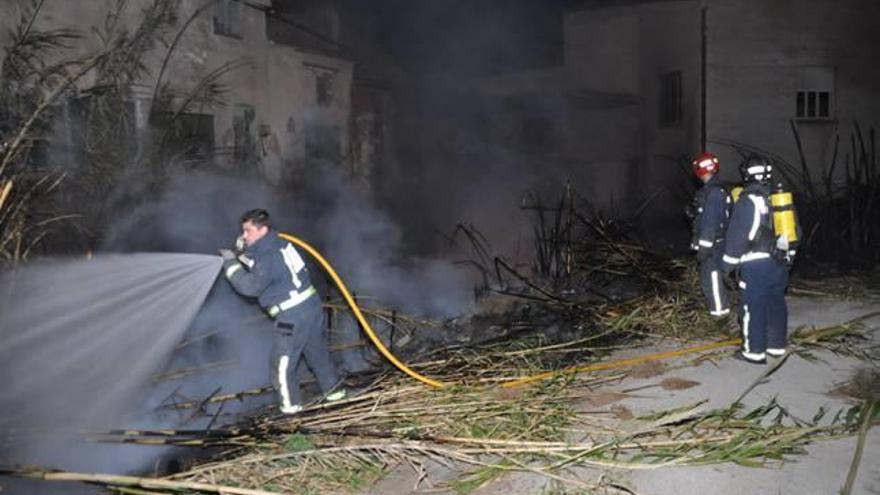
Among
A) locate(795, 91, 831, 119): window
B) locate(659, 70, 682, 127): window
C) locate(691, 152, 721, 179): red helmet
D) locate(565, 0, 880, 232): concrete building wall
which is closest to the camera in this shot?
locate(691, 152, 721, 179): red helmet

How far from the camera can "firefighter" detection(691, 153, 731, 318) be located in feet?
23.7

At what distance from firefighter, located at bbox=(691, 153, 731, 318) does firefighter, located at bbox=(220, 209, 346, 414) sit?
13.6 ft

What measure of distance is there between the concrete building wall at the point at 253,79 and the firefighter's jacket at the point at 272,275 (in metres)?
6.64

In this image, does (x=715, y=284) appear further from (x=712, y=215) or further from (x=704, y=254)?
(x=712, y=215)

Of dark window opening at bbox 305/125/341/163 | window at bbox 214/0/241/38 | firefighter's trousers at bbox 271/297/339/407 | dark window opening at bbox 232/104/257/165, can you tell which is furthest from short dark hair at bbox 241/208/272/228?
dark window opening at bbox 305/125/341/163

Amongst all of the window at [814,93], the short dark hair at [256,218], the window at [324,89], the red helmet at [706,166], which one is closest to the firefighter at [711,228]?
the red helmet at [706,166]

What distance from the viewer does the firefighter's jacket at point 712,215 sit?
7203mm

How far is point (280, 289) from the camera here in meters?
5.72

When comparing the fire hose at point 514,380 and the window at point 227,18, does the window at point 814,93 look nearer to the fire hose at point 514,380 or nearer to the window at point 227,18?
the fire hose at point 514,380

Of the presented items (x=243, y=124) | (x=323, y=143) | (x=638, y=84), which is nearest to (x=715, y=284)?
(x=243, y=124)

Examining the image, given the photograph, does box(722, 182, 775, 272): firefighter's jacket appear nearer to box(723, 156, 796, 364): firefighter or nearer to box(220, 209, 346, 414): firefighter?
box(723, 156, 796, 364): firefighter

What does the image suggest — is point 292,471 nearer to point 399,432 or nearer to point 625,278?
point 399,432

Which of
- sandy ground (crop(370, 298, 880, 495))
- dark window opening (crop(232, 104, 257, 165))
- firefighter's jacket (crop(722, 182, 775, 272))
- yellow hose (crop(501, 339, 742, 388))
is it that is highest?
dark window opening (crop(232, 104, 257, 165))

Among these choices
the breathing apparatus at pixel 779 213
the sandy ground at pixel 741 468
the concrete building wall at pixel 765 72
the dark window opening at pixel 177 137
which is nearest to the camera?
the sandy ground at pixel 741 468
